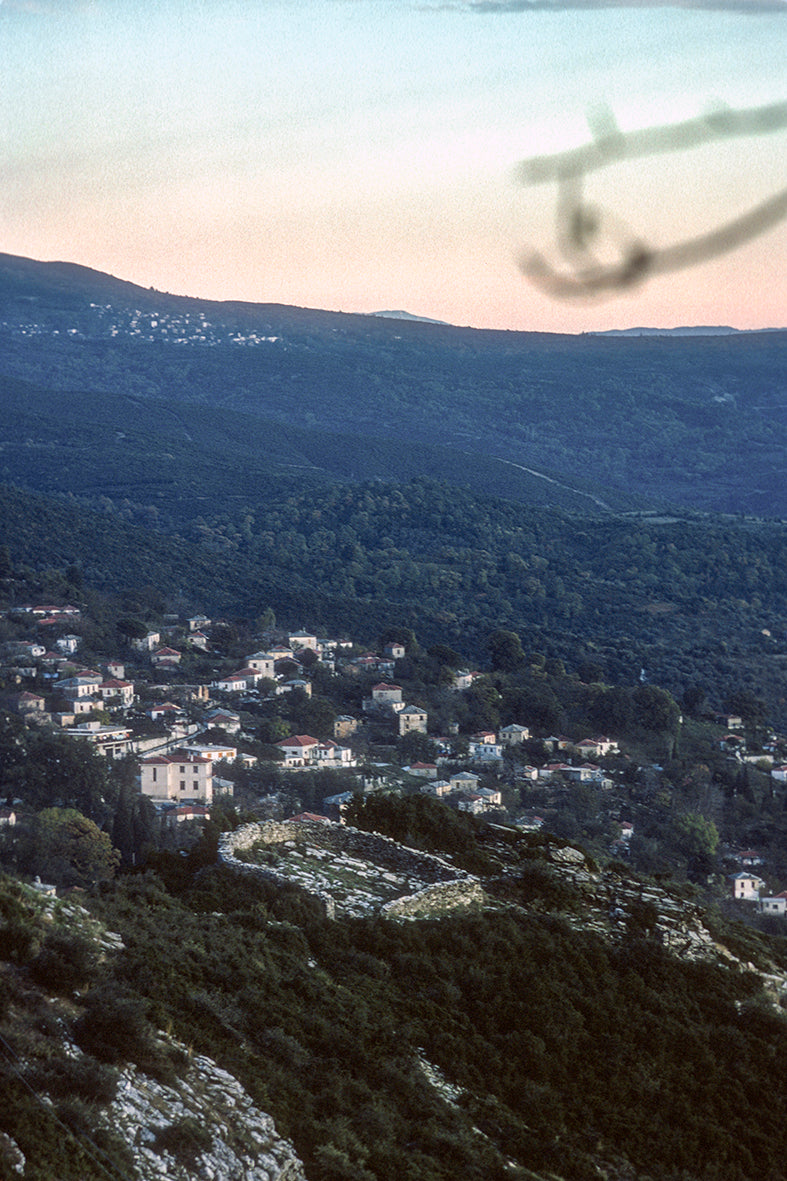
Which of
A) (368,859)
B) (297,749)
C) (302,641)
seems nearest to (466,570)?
(302,641)

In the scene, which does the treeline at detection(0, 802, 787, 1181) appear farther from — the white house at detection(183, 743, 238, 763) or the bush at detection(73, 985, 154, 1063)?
the white house at detection(183, 743, 238, 763)

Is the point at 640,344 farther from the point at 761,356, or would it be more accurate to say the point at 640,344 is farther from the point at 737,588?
the point at 737,588

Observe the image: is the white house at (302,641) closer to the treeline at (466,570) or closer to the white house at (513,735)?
the treeline at (466,570)

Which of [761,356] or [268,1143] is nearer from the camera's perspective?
[268,1143]

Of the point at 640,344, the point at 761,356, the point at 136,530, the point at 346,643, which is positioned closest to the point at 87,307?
the point at 640,344

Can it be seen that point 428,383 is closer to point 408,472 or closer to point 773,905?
point 408,472

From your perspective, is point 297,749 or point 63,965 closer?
point 63,965
